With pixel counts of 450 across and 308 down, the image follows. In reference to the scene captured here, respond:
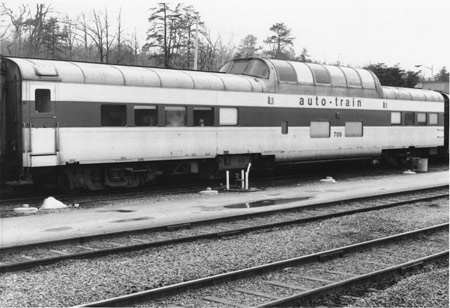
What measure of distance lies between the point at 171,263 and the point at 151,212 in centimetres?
489

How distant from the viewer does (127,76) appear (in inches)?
618

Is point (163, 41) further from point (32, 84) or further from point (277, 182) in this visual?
point (32, 84)

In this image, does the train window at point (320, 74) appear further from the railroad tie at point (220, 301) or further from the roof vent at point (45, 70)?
the railroad tie at point (220, 301)

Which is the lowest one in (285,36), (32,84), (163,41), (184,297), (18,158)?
(184,297)

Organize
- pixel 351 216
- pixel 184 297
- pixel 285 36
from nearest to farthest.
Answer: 1. pixel 184 297
2. pixel 351 216
3. pixel 285 36

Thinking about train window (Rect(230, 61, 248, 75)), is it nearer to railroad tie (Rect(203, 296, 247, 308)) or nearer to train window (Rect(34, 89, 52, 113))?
train window (Rect(34, 89, 52, 113))

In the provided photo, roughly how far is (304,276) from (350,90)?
15255 mm

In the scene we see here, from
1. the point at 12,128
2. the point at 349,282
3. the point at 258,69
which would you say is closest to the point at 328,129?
the point at 258,69

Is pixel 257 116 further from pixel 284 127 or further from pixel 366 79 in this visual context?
pixel 366 79

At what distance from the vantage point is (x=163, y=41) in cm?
2823

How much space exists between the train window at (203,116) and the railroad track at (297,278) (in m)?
8.16

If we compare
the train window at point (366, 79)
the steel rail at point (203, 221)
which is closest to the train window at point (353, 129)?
the train window at point (366, 79)

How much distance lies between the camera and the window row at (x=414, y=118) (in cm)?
2445

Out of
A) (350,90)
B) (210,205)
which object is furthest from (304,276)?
(350,90)
